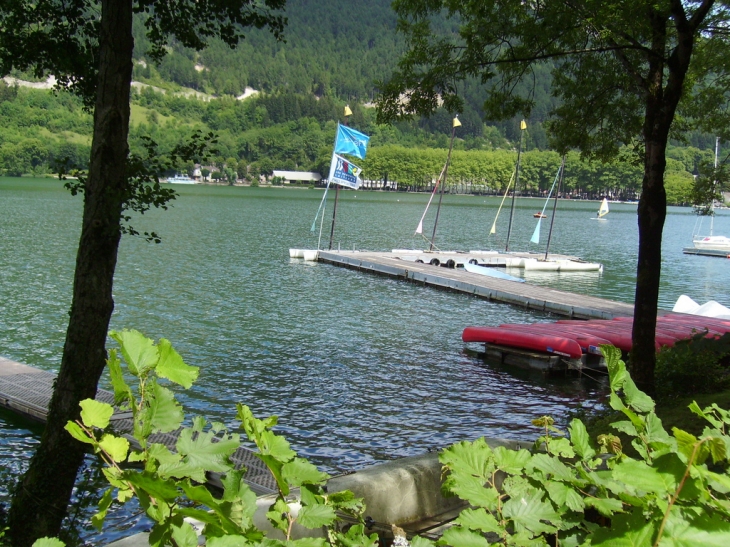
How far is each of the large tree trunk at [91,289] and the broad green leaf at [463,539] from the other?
16.0 feet

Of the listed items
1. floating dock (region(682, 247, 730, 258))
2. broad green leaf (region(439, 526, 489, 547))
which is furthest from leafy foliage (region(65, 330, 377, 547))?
floating dock (region(682, 247, 730, 258))

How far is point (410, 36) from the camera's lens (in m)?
13.0

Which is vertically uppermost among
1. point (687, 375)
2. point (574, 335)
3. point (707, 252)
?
point (707, 252)

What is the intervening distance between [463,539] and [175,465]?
85 centimetres

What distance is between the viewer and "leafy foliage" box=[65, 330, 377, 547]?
6.56 ft

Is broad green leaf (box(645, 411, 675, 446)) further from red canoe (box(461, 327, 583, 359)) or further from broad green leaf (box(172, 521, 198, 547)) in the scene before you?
red canoe (box(461, 327, 583, 359))

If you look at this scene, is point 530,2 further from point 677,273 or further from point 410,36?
point 677,273

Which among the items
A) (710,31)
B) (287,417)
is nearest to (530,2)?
(710,31)

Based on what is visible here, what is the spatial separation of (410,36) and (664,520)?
12146 mm

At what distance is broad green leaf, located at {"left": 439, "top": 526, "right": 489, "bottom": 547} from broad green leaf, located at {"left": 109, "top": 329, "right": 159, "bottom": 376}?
3.24 feet

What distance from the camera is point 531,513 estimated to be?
2309 mm

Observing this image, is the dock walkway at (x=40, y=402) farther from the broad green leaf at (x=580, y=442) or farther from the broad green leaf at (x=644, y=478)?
the broad green leaf at (x=644, y=478)

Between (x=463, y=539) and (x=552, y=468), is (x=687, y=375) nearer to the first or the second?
(x=552, y=468)

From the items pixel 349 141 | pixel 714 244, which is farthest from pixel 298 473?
pixel 714 244
